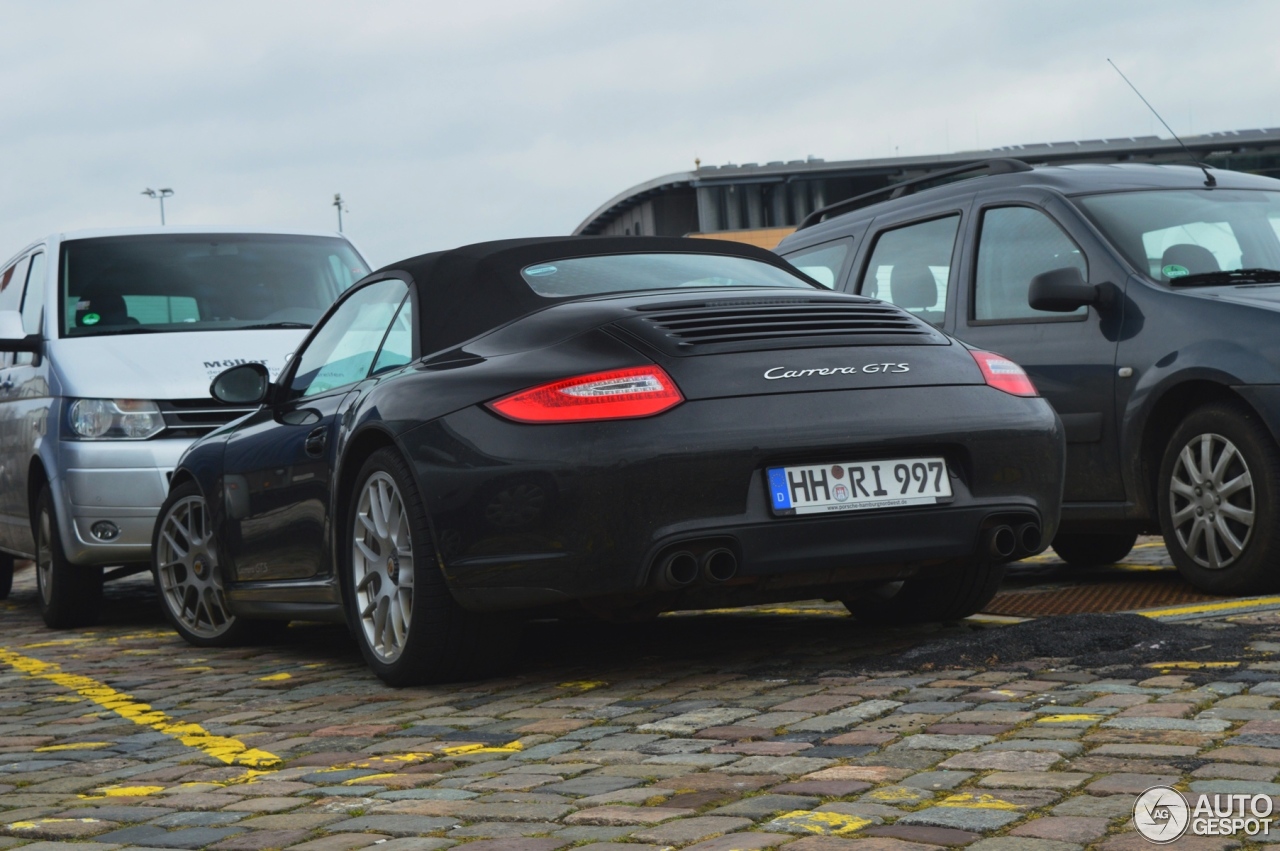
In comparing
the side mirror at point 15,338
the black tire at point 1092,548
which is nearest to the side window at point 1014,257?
the black tire at point 1092,548

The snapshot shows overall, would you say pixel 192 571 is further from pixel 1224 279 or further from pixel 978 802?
pixel 978 802

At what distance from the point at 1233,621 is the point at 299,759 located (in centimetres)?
299

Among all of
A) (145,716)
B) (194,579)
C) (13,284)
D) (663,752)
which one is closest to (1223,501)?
(663,752)

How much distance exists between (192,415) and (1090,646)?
4870mm

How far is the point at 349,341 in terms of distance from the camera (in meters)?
6.32

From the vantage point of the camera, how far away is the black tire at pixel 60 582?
8547 millimetres

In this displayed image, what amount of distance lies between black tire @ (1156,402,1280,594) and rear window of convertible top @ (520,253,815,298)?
1716 mm

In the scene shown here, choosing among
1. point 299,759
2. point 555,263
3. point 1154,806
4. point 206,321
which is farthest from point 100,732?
point 206,321

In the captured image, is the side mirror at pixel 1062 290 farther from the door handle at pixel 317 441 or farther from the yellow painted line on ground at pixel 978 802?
the yellow painted line on ground at pixel 978 802

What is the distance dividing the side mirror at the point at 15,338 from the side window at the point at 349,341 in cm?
299

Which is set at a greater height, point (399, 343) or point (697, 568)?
point (399, 343)

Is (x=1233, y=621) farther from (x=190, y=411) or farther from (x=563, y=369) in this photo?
(x=190, y=411)

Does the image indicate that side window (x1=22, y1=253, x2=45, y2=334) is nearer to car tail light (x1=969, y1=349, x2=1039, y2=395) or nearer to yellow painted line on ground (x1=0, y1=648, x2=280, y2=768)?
yellow painted line on ground (x1=0, y1=648, x2=280, y2=768)

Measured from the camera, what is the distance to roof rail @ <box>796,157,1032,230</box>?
321 inches
